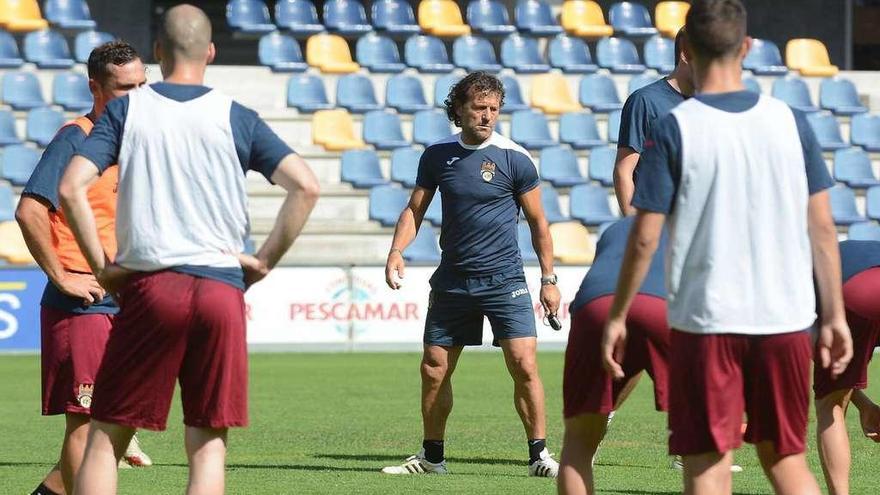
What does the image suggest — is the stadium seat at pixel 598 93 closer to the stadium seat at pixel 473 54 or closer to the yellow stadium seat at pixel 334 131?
the stadium seat at pixel 473 54

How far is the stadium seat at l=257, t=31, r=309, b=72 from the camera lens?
23125 mm

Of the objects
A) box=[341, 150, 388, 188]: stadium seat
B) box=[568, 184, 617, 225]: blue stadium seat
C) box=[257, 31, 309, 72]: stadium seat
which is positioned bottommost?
box=[568, 184, 617, 225]: blue stadium seat

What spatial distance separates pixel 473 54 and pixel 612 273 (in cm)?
1836

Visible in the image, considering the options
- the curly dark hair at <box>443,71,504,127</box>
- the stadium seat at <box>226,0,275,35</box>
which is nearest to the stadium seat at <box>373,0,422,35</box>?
the stadium seat at <box>226,0,275,35</box>

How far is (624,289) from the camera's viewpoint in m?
4.81

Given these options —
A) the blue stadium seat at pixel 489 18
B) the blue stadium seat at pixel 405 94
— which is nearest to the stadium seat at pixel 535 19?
the blue stadium seat at pixel 489 18

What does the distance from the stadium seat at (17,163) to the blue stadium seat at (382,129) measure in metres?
4.57

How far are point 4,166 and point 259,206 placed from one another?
3.37 metres

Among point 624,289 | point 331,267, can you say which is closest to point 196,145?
point 624,289

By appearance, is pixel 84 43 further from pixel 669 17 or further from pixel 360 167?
pixel 669 17

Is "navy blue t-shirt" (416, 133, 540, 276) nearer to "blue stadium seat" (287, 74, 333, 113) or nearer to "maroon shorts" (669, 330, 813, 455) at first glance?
"maroon shorts" (669, 330, 813, 455)

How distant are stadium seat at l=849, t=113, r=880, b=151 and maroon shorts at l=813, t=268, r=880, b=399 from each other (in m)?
18.0

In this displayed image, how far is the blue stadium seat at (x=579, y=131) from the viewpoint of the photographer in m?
22.7

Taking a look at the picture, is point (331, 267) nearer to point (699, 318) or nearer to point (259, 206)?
point (259, 206)
